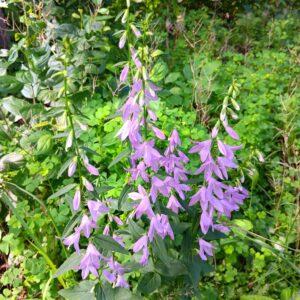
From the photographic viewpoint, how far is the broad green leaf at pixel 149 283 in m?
1.95

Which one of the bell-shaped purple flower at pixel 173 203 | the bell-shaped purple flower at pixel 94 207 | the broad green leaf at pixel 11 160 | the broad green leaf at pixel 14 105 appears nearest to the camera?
the bell-shaped purple flower at pixel 94 207

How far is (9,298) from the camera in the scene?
2494mm

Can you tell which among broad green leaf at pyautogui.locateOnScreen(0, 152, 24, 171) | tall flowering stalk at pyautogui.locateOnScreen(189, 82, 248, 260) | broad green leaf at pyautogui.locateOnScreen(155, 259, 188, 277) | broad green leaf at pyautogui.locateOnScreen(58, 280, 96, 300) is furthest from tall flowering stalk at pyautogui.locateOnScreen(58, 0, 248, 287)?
broad green leaf at pyautogui.locateOnScreen(0, 152, 24, 171)

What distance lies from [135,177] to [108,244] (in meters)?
0.30

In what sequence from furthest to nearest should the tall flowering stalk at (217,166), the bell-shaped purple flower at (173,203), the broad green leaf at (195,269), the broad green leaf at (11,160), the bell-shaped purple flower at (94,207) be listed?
the broad green leaf at (11,160)
the broad green leaf at (195,269)
the bell-shaped purple flower at (173,203)
the bell-shaped purple flower at (94,207)
the tall flowering stalk at (217,166)

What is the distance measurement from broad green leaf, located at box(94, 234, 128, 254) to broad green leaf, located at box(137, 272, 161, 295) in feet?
1.24

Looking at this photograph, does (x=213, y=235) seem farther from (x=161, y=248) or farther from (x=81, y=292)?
(x=81, y=292)

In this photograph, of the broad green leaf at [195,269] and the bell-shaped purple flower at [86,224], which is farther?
the broad green leaf at [195,269]

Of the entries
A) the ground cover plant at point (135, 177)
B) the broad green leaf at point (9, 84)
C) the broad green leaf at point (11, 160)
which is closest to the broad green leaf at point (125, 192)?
the ground cover plant at point (135, 177)

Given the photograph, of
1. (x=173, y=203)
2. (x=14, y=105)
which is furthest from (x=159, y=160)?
(x=14, y=105)

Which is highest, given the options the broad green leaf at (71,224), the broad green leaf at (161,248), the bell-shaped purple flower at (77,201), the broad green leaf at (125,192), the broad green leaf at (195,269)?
the bell-shaped purple flower at (77,201)

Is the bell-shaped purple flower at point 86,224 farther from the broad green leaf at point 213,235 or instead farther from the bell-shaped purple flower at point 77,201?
the broad green leaf at point 213,235

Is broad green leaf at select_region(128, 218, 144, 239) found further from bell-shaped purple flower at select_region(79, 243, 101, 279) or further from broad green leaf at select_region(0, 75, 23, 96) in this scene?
broad green leaf at select_region(0, 75, 23, 96)

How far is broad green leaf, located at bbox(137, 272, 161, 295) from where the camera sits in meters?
1.95
